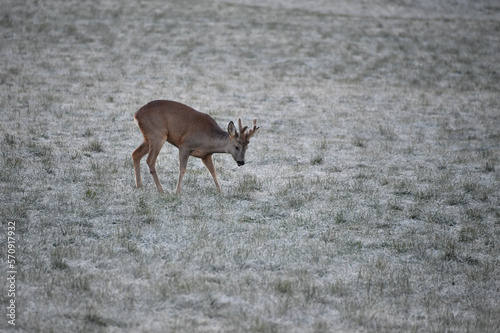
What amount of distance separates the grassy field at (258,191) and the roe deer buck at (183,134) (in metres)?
0.63

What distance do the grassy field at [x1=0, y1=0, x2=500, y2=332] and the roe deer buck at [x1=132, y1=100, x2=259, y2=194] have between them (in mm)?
625

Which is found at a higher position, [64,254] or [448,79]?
[448,79]

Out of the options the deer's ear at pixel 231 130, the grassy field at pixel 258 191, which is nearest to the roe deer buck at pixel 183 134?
the deer's ear at pixel 231 130

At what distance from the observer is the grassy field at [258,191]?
6172mm

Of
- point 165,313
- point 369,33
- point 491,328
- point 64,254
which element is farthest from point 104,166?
point 369,33

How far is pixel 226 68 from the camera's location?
68.5 feet

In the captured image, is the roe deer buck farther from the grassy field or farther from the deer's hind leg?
the grassy field

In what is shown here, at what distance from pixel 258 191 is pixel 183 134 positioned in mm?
1574

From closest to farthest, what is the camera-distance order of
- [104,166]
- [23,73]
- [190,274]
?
[190,274], [104,166], [23,73]

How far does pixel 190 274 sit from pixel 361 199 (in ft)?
13.0

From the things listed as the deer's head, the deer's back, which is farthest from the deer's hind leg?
the deer's head

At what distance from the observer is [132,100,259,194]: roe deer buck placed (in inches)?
374

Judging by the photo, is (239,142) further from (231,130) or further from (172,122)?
(172,122)

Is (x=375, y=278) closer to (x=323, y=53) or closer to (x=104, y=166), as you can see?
(x=104, y=166)
